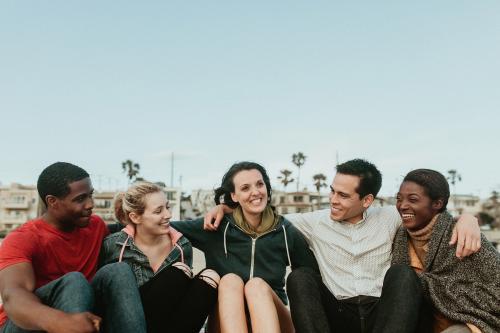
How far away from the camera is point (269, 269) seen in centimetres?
443

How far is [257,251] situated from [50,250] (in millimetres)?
1785

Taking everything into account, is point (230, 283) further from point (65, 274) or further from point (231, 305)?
point (65, 274)

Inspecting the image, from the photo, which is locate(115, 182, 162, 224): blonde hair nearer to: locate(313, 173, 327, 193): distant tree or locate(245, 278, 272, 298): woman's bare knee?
locate(245, 278, 272, 298): woman's bare knee

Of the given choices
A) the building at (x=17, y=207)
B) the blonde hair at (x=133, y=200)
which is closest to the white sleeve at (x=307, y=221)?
the blonde hair at (x=133, y=200)

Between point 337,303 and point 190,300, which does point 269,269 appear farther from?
point 190,300

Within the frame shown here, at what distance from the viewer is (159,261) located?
4.30 meters

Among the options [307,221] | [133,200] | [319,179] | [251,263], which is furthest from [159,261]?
[319,179]

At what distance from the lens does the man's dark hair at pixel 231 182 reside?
15.8ft

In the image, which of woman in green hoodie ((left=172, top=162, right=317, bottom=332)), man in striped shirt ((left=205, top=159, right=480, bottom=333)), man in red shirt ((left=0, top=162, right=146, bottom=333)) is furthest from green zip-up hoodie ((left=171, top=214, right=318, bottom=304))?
man in red shirt ((left=0, top=162, right=146, bottom=333))

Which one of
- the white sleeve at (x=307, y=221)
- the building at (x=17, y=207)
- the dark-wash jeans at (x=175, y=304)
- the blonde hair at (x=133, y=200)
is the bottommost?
the building at (x=17, y=207)

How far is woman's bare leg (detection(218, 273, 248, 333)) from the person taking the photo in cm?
351

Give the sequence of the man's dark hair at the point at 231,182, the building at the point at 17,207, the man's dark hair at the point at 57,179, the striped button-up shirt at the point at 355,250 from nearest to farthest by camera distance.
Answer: the man's dark hair at the point at 57,179 < the striped button-up shirt at the point at 355,250 < the man's dark hair at the point at 231,182 < the building at the point at 17,207

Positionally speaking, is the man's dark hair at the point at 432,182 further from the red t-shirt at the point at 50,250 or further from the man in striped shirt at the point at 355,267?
the red t-shirt at the point at 50,250

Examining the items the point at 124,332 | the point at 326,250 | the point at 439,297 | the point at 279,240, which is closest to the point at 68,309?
the point at 124,332
